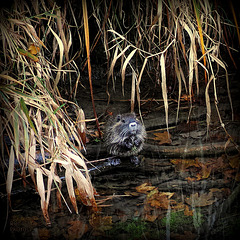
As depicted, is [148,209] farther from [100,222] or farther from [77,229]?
[77,229]

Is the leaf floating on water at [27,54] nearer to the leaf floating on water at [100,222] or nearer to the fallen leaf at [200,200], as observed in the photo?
the leaf floating on water at [100,222]

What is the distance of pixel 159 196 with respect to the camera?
280cm

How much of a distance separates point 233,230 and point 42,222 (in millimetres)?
1374

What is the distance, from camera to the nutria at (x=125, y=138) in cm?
349

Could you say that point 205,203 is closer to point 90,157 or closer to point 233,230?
point 233,230

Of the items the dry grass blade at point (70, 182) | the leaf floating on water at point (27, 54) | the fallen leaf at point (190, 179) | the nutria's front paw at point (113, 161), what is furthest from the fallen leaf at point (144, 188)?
the leaf floating on water at point (27, 54)

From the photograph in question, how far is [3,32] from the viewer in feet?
8.43

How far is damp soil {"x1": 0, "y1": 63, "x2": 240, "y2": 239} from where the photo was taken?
2.41 metres

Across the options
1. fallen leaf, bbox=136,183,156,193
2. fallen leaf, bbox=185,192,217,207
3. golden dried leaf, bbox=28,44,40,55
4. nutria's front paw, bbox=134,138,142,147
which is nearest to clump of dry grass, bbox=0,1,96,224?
golden dried leaf, bbox=28,44,40,55

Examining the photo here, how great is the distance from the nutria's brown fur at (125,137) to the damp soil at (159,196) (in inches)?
4.7

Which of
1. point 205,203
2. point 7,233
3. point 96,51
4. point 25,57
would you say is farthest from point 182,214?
point 96,51

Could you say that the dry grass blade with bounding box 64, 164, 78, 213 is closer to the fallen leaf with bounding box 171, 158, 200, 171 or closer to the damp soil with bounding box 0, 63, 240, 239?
the damp soil with bounding box 0, 63, 240, 239

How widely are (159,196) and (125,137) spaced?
91 cm

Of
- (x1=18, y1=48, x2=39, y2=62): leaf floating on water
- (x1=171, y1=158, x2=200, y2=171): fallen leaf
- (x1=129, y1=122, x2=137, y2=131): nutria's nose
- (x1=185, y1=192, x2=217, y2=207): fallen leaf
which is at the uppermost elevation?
(x1=18, y1=48, x2=39, y2=62): leaf floating on water
